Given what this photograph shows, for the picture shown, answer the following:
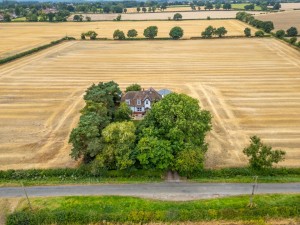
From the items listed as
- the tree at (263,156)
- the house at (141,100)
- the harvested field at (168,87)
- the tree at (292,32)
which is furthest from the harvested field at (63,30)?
the tree at (263,156)

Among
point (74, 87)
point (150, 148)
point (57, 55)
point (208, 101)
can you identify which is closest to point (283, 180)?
point (150, 148)

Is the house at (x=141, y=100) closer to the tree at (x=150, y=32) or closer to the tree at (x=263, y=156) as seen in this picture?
the tree at (x=263, y=156)

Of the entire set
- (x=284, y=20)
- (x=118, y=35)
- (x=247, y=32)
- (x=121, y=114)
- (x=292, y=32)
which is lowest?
(x=121, y=114)

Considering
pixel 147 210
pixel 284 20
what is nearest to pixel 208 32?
pixel 284 20

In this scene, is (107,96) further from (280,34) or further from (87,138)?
(280,34)

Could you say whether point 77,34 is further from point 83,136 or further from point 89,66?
point 83,136
